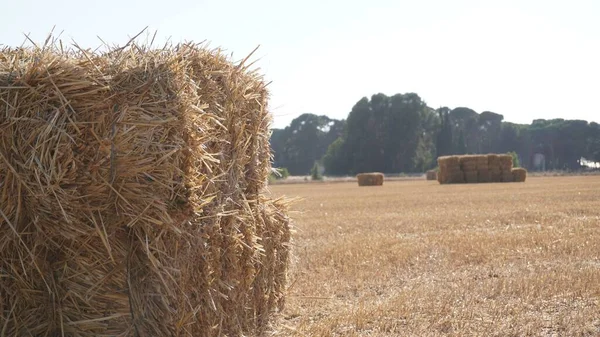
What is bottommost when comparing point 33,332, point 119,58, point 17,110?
point 33,332

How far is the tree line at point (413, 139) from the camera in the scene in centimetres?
9938

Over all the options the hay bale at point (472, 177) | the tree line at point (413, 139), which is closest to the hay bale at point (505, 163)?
the hay bale at point (472, 177)

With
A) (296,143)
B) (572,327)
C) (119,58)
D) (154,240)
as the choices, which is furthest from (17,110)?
(296,143)

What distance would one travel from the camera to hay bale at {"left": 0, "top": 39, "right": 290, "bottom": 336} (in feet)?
12.9

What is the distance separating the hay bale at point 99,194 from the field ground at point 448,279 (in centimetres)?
159

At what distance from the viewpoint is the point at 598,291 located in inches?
238

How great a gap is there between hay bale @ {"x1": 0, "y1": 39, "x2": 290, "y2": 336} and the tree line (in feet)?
274

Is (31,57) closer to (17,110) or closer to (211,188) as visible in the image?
(17,110)

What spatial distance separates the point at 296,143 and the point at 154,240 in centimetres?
11947

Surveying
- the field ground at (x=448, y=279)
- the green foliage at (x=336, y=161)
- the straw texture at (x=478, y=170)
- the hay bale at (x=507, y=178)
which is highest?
the green foliage at (x=336, y=161)

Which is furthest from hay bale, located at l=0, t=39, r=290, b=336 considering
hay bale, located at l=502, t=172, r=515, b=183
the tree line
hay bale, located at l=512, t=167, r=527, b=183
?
the tree line

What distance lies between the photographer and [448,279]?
7090mm

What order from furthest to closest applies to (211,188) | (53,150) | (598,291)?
(598,291), (211,188), (53,150)

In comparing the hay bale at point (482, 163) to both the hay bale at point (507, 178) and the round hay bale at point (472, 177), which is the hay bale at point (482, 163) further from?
the hay bale at point (507, 178)
